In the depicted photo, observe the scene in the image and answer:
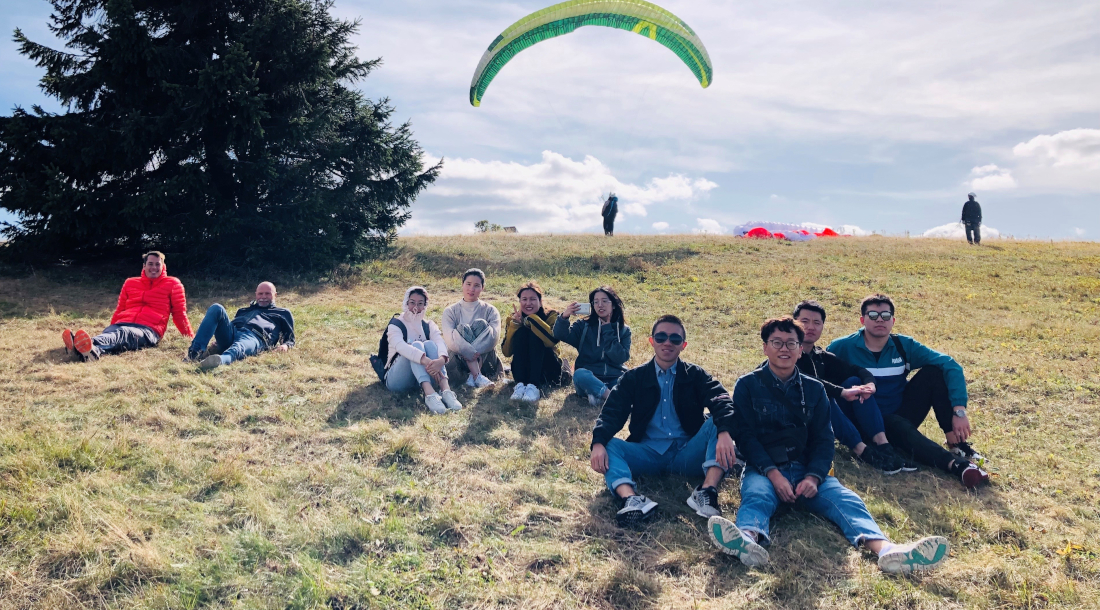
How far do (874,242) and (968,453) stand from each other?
2286 cm

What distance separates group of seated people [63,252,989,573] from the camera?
14.6 ft

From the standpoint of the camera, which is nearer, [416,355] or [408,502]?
[408,502]

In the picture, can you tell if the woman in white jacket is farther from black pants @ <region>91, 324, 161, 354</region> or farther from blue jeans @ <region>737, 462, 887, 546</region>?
black pants @ <region>91, 324, 161, 354</region>

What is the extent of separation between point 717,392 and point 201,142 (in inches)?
591

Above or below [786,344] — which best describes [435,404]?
below

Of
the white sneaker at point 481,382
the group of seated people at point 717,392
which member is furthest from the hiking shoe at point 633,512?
the white sneaker at point 481,382

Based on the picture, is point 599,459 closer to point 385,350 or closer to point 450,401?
point 450,401

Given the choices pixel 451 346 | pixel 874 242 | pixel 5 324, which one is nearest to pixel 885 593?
pixel 451 346

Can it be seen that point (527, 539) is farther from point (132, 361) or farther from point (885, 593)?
point (132, 361)

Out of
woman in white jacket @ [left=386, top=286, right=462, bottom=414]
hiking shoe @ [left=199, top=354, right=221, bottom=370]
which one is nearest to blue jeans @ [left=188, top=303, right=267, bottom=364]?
hiking shoe @ [left=199, top=354, right=221, bottom=370]

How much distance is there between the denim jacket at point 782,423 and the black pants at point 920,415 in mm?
1702

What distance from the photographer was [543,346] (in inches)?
308

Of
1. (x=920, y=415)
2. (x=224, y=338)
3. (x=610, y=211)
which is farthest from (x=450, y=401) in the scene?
(x=610, y=211)

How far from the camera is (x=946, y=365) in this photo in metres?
5.83
